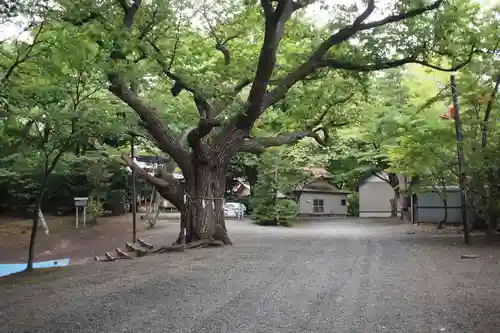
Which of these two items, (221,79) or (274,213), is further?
(274,213)

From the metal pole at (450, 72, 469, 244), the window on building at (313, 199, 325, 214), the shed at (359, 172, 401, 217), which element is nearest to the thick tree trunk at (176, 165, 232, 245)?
the metal pole at (450, 72, 469, 244)

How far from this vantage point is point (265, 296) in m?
7.35

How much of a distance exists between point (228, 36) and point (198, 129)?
3.15m

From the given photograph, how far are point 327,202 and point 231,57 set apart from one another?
2931cm

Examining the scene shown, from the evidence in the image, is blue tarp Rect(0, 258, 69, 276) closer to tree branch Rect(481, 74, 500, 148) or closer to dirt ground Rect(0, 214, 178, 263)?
dirt ground Rect(0, 214, 178, 263)

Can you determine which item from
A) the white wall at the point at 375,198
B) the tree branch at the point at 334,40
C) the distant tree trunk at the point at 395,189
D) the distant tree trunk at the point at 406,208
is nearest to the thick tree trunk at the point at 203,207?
the tree branch at the point at 334,40

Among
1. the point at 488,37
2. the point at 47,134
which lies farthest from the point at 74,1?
the point at 488,37

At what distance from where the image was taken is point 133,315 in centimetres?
623

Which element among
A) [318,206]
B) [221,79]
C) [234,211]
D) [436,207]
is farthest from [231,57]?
[318,206]

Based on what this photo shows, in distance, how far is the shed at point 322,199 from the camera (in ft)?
140

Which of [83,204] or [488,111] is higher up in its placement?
[488,111]

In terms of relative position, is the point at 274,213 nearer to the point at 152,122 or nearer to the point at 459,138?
the point at 152,122

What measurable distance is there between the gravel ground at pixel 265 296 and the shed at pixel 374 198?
30860mm

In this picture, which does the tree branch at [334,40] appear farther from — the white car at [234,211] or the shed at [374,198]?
the shed at [374,198]
